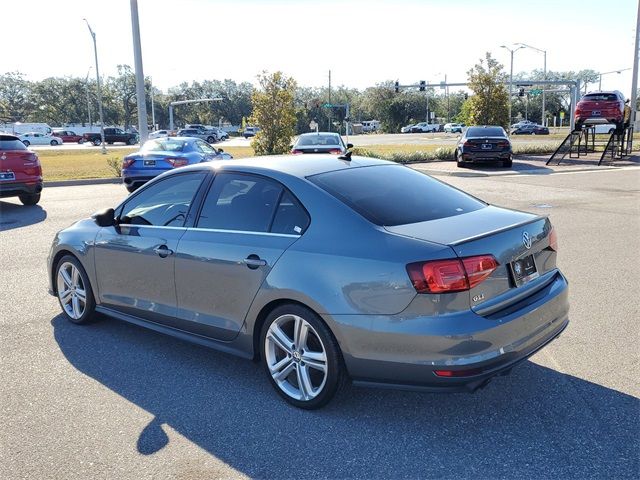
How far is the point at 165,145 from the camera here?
1573 cm

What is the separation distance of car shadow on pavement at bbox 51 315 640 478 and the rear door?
1.50ft

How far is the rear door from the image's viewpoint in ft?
12.8

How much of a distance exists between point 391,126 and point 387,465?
368ft

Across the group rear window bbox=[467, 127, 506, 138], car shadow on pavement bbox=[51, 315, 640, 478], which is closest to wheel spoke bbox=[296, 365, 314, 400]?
car shadow on pavement bbox=[51, 315, 640, 478]

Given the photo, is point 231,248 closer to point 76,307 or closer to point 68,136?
point 76,307

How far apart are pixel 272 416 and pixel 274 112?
2414cm

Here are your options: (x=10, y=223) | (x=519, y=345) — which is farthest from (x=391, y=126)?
(x=519, y=345)

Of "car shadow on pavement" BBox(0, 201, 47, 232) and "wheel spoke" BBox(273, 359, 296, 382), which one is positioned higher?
"car shadow on pavement" BBox(0, 201, 47, 232)

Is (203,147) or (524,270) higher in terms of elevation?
(203,147)

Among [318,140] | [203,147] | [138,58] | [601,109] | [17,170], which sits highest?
[138,58]

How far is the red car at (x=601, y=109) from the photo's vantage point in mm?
25625

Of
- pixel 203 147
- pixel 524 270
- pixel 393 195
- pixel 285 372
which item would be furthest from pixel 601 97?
pixel 285 372

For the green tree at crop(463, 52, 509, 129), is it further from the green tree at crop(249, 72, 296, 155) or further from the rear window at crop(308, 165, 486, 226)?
the rear window at crop(308, 165, 486, 226)

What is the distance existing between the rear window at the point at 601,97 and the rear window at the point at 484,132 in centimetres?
547
